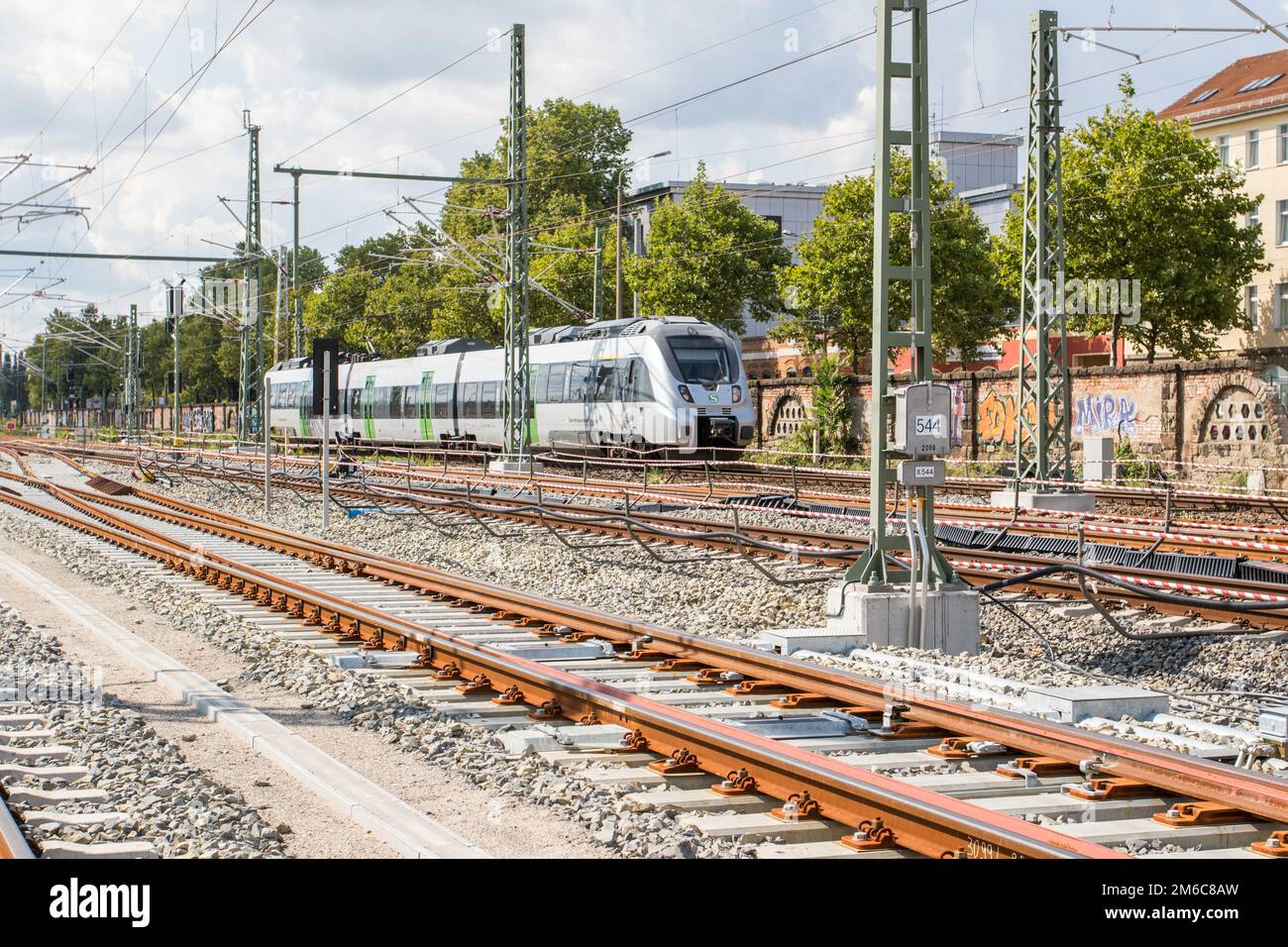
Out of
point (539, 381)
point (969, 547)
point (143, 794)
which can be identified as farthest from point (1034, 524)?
point (539, 381)

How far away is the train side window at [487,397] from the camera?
40938mm

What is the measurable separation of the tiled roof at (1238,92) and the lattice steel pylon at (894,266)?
43653 millimetres

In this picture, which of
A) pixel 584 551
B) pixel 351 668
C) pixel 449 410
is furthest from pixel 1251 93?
pixel 351 668

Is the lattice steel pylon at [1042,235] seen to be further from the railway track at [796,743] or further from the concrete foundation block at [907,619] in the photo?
the railway track at [796,743]

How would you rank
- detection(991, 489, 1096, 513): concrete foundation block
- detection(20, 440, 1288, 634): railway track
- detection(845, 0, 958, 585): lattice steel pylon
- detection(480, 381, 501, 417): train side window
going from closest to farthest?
detection(845, 0, 958, 585): lattice steel pylon
detection(20, 440, 1288, 634): railway track
detection(991, 489, 1096, 513): concrete foundation block
detection(480, 381, 501, 417): train side window

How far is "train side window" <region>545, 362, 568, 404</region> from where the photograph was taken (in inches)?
1481

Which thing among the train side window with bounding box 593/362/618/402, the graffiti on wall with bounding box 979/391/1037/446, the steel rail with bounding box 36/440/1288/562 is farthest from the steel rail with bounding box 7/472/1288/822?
the graffiti on wall with bounding box 979/391/1037/446

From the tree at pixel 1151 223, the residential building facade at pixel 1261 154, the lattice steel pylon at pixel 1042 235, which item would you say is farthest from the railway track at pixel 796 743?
the residential building facade at pixel 1261 154

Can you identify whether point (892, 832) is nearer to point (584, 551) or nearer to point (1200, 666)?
point (1200, 666)

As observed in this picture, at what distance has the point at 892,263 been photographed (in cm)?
4709

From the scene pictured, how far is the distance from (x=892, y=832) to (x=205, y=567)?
38.9 ft

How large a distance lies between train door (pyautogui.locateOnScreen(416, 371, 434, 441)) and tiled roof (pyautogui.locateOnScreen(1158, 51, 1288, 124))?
27112 mm

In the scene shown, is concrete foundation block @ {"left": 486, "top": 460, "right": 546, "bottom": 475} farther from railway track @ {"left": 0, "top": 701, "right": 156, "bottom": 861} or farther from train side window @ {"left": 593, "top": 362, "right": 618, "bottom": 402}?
railway track @ {"left": 0, "top": 701, "right": 156, "bottom": 861}
